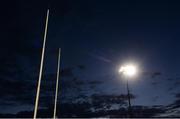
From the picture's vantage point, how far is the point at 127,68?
55.6 feet
